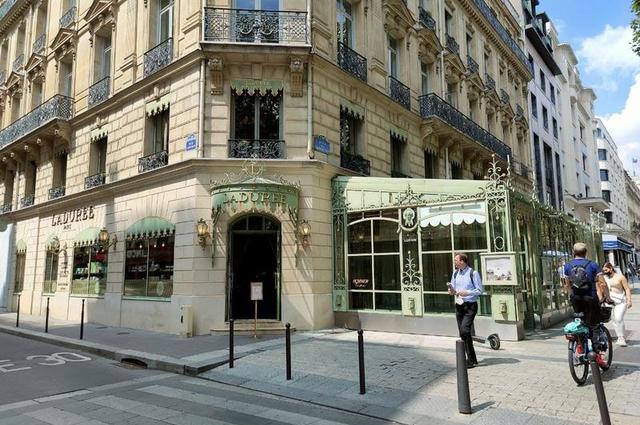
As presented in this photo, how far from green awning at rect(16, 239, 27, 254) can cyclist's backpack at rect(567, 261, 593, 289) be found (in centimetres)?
2163

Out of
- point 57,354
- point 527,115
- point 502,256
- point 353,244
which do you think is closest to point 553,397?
point 502,256

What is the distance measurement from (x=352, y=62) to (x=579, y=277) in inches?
397

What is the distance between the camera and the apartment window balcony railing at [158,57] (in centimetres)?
1395

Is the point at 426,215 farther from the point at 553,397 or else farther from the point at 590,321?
the point at 553,397

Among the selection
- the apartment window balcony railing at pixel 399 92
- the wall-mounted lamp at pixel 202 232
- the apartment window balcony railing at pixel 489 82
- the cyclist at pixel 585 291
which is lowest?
the cyclist at pixel 585 291

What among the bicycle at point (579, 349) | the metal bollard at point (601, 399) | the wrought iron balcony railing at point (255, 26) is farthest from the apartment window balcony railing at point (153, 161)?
the metal bollard at point (601, 399)

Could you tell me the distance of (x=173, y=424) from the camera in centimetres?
548

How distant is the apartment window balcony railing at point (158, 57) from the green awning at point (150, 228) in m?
4.64

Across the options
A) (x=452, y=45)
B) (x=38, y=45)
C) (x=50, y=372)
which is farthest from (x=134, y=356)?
(x=452, y=45)

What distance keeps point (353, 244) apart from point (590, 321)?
706cm

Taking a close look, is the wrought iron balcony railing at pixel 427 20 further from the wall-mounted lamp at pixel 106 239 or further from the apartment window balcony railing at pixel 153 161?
the wall-mounted lamp at pixel 106 239

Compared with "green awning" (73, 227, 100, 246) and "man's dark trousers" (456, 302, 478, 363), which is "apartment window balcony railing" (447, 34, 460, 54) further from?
"green awning" (73, 227, 100, 246)

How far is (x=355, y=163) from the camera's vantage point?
47.5 feet

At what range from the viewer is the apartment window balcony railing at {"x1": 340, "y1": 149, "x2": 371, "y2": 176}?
14164mm
